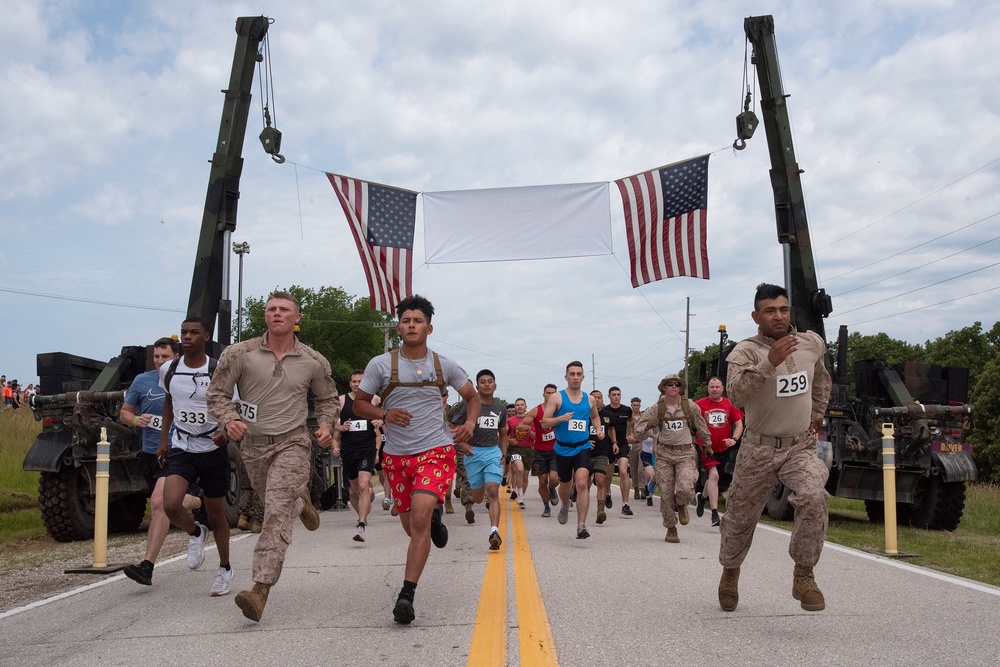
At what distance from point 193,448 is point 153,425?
116cm

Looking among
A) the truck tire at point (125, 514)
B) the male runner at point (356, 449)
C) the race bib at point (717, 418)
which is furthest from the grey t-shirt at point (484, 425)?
the truck tire at point (125, 514)

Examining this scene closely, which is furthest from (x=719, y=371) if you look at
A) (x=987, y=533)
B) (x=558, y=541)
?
(x=558, y=541)

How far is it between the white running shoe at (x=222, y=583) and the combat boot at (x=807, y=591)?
4.01 meters

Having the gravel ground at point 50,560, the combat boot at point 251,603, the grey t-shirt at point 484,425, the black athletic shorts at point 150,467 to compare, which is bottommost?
the gravel ground at point 50,560

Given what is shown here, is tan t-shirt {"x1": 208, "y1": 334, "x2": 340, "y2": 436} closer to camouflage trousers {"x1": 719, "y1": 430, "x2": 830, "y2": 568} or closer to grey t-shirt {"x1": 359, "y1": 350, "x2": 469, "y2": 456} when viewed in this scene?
grey t-shirt {"x1": 359, "y1": 350, "x2": 469, "y2": 456}

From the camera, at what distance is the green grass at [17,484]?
1384 cm

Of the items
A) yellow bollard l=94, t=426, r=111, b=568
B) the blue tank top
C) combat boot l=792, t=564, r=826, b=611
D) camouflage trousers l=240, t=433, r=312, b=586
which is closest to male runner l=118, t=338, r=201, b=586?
yellow bollard l=94, t=426, r=111, b=568

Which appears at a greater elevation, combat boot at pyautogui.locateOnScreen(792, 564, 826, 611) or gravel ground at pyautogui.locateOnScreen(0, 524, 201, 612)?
combat boot at pyautogui.locateOnScreen(792, 564, 826, 611)

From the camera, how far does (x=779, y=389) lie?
19.6 ft

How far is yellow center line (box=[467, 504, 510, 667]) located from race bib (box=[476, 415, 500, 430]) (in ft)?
8.31

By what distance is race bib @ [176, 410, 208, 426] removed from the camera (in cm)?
729

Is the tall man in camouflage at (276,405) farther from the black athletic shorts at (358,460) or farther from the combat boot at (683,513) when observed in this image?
the black athletic shorts at (358,460)

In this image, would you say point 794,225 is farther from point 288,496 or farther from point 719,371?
point 288,496

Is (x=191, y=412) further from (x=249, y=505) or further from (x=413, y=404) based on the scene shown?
(x=249, y=505)
